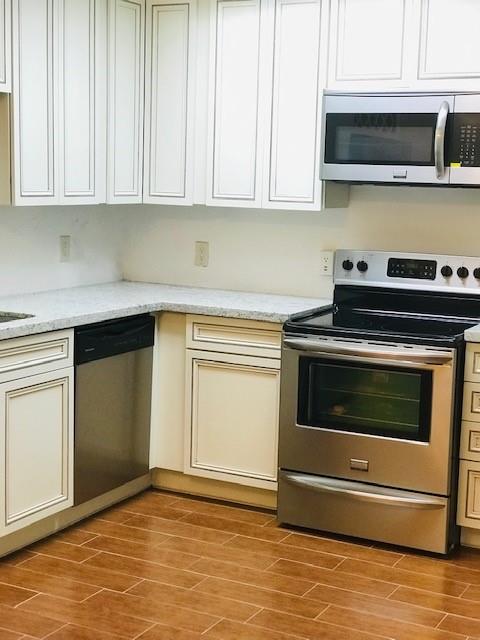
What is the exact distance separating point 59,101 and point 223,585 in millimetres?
2011

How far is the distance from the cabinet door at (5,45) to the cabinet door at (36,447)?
1107 millimetres

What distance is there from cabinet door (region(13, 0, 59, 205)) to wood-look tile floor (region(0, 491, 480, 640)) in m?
1.39

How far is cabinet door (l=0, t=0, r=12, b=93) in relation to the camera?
11.9 ft

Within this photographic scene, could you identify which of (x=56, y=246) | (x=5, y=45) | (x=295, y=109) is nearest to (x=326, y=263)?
(x=295, y=109)

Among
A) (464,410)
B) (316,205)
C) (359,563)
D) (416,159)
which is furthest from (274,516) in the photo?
(416,159)

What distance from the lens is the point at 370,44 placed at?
3994 mm

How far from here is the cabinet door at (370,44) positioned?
3.93 metres

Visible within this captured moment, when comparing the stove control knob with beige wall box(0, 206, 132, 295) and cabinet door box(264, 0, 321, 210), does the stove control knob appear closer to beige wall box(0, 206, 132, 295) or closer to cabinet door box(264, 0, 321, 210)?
cabinet door box(264, 0, 321, 210)

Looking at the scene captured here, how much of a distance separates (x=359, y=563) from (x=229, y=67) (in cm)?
218

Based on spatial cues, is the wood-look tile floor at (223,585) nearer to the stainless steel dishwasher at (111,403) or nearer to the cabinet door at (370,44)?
the stainless steel dishwasher at (111,403)

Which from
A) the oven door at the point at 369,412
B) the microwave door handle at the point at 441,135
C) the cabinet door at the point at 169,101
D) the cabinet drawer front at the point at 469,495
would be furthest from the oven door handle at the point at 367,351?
the cabinet door at the point at 169,101

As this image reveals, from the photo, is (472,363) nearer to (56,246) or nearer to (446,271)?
(446,271)

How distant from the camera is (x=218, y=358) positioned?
421 cm

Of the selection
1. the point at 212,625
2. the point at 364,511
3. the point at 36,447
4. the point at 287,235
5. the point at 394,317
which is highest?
the point at 287,235
